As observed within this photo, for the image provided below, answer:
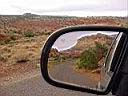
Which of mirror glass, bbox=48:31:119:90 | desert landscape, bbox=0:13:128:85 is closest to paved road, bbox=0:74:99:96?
desert landscape, bbox=0:13:128:85

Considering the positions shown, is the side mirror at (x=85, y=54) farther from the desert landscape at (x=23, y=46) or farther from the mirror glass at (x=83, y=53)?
the desert landscape at (x=23, y=46)

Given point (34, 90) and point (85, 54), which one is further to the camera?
point (34, 90)

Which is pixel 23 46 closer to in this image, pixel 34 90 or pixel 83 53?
pixel 34 90

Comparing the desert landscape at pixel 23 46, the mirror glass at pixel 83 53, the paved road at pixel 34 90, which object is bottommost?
the desert landscape at pixel 23 46

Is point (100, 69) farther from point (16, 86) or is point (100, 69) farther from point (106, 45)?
point (16, 86)

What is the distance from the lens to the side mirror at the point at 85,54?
1.77 m

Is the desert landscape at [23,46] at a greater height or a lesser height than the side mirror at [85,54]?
lesser

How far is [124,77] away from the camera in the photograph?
159 cm

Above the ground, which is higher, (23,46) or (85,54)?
(85,54)

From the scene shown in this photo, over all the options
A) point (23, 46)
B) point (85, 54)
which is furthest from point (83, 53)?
point (23, 46)

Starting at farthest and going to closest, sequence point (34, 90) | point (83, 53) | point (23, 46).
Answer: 1. point (23, 46)
2. point (34, 90)
3. point (83, 53)

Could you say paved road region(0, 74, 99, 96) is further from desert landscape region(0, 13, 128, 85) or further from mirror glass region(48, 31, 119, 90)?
mirror glass region(48, 31, 119, 90)

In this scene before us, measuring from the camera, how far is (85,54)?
2.24m

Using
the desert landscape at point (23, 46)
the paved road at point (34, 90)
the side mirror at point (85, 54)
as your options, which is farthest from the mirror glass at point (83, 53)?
the paved road at point (34, 90)
